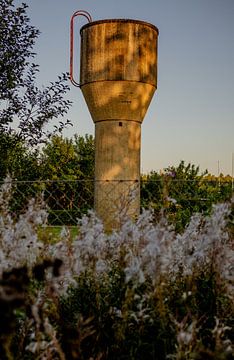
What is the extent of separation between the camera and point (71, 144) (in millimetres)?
27969

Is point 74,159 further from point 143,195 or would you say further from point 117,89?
point 117,89

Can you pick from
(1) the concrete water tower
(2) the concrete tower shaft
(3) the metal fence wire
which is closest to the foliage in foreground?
(3) the metal fence wire

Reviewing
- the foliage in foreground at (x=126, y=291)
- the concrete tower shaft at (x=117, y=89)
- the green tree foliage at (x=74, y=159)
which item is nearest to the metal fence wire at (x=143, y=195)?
the foliage in foreground at (x=126, y=291)

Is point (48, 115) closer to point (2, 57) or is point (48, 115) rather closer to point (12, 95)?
point (12, 95)

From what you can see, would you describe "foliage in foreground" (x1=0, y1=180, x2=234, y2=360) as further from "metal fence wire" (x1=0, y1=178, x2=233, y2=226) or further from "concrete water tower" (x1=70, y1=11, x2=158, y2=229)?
"concrete water tower" (x1=70, y1=11, x2=158, y2=229)

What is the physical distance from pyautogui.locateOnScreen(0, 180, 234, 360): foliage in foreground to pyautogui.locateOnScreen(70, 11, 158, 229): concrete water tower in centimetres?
688

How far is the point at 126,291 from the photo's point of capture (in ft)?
7.64

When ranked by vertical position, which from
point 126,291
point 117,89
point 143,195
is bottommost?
point 126,291

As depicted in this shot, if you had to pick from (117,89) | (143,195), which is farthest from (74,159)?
(117,89)

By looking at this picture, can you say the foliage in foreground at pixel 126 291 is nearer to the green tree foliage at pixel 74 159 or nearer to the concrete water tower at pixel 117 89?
the concrete water tower at pixel 117 89

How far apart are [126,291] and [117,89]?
8.52 meters

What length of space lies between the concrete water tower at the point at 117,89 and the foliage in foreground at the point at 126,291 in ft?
22.6

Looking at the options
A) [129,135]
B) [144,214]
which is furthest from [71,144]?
[144,214]

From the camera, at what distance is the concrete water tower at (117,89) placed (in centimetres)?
1031
